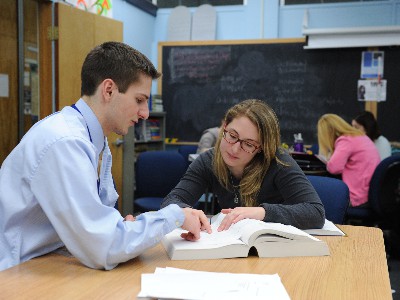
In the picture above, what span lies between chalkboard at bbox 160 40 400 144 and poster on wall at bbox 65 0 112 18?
159cm

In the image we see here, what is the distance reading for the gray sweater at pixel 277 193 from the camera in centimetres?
161

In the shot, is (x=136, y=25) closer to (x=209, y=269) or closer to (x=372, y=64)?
(x=372, y=64)

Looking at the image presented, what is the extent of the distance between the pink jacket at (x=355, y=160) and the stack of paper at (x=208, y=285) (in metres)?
2.91

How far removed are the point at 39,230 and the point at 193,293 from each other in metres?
0.52

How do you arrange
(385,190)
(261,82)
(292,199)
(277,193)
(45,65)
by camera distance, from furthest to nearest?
(261,82) → (45,65) → (385,190) → (277,193) → (292,199)

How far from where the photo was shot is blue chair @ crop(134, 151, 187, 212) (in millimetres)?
3777

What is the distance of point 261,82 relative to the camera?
5.88 meters

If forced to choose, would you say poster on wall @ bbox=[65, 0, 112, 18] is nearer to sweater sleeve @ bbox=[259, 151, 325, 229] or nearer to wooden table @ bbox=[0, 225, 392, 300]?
sweater sleeve @ bbox=[259, 151, 325, 229]

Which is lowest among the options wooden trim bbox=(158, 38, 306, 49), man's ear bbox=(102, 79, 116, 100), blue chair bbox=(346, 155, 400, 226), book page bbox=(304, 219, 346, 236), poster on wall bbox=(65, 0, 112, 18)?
blue chair bbox=(346, 155, 400, 226)

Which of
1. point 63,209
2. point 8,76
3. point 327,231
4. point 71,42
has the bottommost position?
point 327,231

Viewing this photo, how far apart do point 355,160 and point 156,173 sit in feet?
5.66

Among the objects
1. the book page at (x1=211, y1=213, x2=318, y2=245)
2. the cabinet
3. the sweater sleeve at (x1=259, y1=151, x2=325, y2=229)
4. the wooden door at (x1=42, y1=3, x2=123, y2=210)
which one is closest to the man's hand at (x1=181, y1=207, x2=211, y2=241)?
the book page at (x1=211, y1=213, x2=318, y2=245)

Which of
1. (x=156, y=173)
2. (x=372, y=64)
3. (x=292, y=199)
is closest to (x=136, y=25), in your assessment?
(x=156, y=173)

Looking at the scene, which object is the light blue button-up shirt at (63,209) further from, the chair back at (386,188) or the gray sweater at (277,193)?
the chair back at (386,188)
